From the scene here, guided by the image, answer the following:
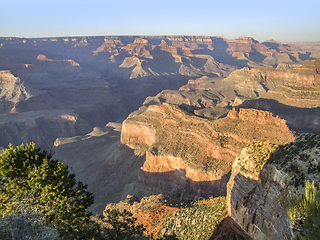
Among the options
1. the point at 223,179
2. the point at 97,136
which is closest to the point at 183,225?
→ the point at 223,179

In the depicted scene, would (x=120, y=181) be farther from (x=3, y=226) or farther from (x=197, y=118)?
(x=3, y=226)

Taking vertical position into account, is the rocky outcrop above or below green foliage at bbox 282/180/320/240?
below

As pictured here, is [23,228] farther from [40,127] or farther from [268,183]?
[40,127]

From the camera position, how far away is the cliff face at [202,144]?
4262 cm

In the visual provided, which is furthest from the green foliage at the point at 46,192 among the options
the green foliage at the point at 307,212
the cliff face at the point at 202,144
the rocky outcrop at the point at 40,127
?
the rocky outcrop at the point at 40,127

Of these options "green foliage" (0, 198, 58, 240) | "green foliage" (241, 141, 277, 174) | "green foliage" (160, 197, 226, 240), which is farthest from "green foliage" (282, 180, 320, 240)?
"green foliage" (0, 198, 58, 240)

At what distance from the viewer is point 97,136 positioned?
100 meters

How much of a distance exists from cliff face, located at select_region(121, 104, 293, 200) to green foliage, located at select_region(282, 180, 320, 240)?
81.0 feet

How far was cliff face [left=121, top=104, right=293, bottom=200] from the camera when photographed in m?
42.6

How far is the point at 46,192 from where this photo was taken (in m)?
22.1

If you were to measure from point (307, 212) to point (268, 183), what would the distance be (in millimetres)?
5261

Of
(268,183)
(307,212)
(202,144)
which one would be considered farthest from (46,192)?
(202,144)

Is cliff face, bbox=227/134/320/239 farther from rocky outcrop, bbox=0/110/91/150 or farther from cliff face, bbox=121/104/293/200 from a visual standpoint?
rocky outcrop, bbox=0/110/91/150

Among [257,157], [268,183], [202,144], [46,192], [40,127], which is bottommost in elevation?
[40,127]
